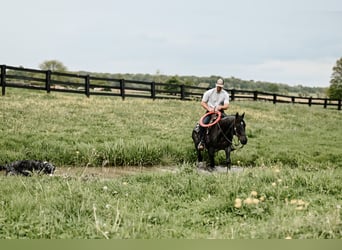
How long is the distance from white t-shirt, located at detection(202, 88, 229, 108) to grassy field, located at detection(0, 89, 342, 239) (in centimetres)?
188

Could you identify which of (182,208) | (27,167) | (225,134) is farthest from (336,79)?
(182,208)

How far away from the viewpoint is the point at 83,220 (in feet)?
13.5

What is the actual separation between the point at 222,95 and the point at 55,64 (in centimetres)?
7068

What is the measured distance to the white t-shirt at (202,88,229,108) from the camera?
9.92 metres

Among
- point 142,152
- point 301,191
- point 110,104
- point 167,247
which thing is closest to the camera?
point 167,247

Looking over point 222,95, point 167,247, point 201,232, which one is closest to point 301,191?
point 201,232

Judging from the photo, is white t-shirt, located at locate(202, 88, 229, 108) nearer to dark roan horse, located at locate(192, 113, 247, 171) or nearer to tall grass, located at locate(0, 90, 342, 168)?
dark roan horse, located at locate(192, 113, 247, 171)

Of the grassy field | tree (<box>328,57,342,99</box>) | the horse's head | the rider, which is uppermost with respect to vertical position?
tree (<box>328,57,342,99</box>)

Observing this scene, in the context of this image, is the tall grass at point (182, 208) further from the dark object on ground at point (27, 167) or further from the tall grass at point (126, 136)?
the tall grass at point (126, 136)

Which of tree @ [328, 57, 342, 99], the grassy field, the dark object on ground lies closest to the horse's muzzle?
the grassy field

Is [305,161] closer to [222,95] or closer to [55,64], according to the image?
[222,95]

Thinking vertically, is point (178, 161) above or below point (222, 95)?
below

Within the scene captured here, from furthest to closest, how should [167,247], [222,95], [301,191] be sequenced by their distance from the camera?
[222,95] < [301,191] < [167,247]

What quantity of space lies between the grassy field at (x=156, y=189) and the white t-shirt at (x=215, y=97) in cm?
188
